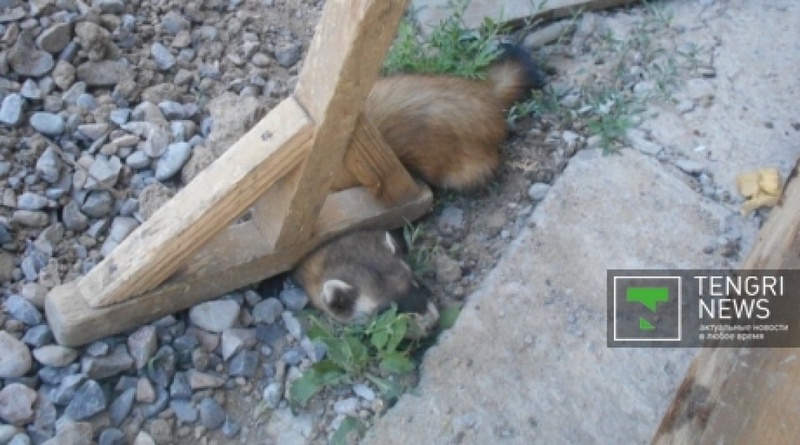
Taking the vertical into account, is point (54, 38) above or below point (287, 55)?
above

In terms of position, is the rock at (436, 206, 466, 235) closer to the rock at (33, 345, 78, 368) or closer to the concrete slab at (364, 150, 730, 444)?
the concrete slab at (364, 150, 730, 444)

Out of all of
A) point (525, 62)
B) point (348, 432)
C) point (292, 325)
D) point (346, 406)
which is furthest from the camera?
point (525, 62)

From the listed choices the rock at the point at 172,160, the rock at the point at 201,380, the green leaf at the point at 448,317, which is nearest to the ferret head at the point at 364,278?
the green leaf at the point at 448,317

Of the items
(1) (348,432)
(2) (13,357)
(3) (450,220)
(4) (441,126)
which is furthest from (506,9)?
(2) (13,357)

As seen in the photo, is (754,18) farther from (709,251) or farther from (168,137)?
(168,137)

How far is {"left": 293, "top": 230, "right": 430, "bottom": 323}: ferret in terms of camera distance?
3254mm

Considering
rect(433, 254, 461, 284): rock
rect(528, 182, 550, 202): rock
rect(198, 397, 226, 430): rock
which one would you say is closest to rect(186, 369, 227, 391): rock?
rect(198, 397, 226, 430): rock

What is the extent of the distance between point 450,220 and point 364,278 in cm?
43

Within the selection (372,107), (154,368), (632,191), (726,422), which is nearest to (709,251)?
(632,191)

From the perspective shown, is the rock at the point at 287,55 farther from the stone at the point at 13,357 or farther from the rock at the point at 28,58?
the stone at the point at 13,357

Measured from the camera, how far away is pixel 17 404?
8.90 ft

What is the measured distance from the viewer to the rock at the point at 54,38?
348cm

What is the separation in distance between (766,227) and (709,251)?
1039 millimetres

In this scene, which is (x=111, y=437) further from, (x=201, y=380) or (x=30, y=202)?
(x=30, y=202)
